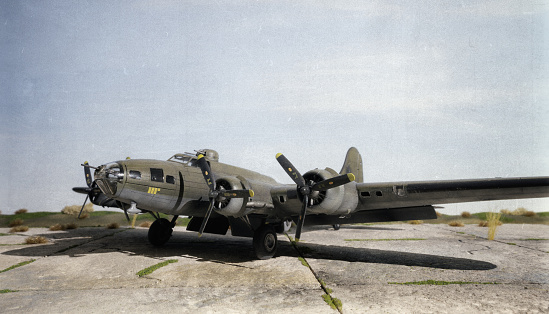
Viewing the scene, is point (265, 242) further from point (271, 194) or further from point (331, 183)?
point (331, 183)

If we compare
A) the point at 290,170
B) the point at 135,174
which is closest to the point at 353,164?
the point at 290,170

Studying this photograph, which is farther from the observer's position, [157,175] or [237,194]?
[157,175]

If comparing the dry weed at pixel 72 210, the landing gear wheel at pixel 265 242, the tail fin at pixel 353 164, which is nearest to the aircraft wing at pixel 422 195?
the landing gear wheel at pixel 265 242

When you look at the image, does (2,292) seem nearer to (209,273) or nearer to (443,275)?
(209,273)

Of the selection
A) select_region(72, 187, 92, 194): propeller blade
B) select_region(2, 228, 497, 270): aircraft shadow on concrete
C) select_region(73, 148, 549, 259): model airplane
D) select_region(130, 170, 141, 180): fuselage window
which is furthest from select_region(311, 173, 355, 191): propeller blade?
select_region(72, 187, 92, 194): propeller blade

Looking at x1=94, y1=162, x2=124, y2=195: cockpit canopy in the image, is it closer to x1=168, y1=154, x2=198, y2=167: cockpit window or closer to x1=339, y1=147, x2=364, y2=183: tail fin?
x1=168, y1=154, x2=198, y2=167: cockpit window

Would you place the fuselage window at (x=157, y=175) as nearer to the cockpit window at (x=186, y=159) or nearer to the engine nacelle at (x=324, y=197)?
the cockpit window at (x=186, y=159)
